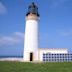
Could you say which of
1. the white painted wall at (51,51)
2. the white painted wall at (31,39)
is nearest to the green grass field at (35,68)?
the white painted wall at (51,51)

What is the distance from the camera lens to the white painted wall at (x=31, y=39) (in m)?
29.8

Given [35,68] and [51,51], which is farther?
[51,51]

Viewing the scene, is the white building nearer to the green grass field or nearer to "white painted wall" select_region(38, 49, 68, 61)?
"white painted wall" select_region(38, 49, 68, 61)

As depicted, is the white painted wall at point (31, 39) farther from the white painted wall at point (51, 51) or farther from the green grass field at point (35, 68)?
the green grass field at point (35, 68)

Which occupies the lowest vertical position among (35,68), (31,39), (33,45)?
(35,68)

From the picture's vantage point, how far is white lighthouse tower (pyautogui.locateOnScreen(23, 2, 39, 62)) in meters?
29.8

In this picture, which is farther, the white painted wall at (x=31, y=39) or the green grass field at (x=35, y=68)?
the white painted wall at (x=31, y=39)

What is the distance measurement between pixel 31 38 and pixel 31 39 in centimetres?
15

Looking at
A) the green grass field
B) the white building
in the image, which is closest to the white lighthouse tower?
the white building

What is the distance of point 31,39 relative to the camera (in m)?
29.8

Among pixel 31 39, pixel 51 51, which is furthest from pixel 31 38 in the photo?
A: pixel 51 51

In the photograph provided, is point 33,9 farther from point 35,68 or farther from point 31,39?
point 35,68

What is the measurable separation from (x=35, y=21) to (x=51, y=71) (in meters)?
13.8

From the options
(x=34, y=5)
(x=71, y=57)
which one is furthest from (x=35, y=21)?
(x=71, y=57)
